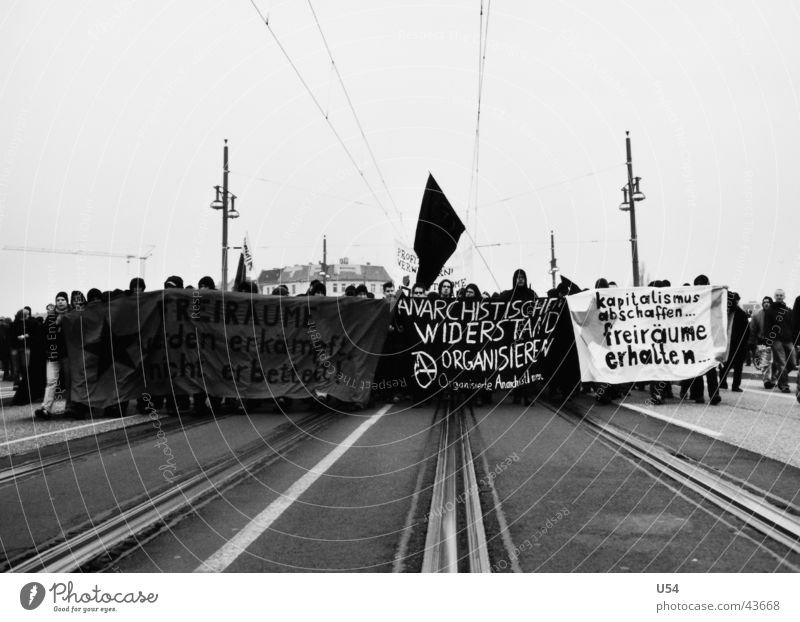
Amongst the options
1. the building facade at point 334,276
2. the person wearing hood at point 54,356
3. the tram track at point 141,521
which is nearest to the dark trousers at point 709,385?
the tram track at point 141,521

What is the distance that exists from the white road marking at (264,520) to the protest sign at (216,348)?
354 centimetres

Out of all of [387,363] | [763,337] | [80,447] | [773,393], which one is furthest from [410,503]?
[763,337]

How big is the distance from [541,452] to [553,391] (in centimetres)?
495

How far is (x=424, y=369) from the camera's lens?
9.66 meters

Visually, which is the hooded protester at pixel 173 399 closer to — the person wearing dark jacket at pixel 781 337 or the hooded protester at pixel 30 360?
the hooded protester at pixel 30 360

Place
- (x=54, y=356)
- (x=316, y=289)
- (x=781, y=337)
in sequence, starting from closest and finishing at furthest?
(x=54, y=356)
(x=316, y=289)
(x=781, y=337)

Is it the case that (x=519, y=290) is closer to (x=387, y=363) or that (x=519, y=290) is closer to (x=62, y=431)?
(x=387, y=363)

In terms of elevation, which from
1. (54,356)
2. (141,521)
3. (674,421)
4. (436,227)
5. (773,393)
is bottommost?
(773,393)

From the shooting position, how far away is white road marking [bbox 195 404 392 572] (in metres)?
2.78

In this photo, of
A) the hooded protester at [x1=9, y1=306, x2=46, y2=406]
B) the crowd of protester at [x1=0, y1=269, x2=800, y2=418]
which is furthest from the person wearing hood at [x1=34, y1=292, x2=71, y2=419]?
the hooded protester at [x1=9, y1=306, x2=46, y2=406]

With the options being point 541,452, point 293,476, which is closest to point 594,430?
point 541,452

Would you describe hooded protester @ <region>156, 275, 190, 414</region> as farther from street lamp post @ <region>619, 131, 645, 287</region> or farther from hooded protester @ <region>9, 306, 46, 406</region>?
street lamp post @ <region>619, 131, 645, 287</region>

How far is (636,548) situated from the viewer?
294 cm
